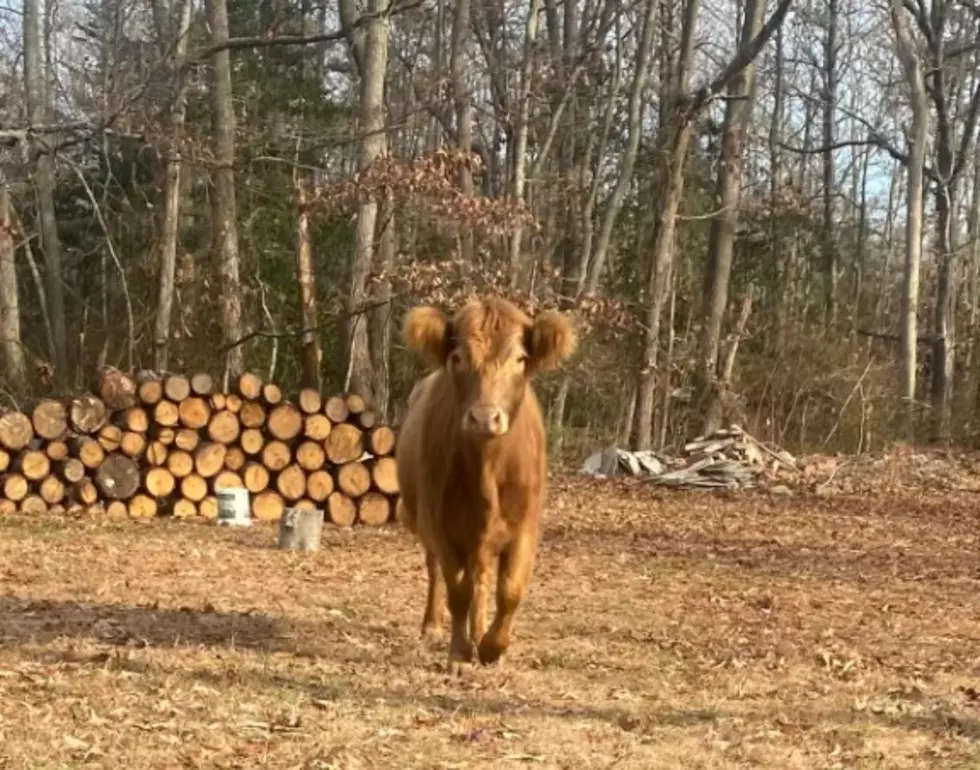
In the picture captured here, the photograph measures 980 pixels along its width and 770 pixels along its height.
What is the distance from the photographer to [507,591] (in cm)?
669

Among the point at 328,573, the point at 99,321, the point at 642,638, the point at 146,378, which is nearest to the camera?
the point at 642,638

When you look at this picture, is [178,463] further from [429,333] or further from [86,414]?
[429,333]

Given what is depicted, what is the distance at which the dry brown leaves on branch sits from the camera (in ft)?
53.0

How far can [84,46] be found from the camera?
2956 cm

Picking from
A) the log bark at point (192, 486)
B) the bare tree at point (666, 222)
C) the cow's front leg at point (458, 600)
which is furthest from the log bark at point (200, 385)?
the bare tree at point (666, 222)

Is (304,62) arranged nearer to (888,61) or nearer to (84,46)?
(84,46)

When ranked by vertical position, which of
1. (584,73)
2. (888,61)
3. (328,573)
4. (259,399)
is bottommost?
(328,573)

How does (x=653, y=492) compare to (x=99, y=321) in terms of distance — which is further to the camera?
(x=99, y=321)

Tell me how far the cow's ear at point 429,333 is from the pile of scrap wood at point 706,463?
1195 centimetres

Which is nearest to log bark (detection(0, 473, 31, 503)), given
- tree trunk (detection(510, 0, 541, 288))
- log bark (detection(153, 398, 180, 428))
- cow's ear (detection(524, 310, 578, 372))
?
log bark (detection(153, 398, 180, 428))

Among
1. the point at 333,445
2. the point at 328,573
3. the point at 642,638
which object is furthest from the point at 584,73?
the point at 642,638

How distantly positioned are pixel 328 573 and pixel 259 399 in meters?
4.33

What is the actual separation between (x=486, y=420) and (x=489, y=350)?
403mm

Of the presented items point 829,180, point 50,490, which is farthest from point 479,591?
point 829,180
